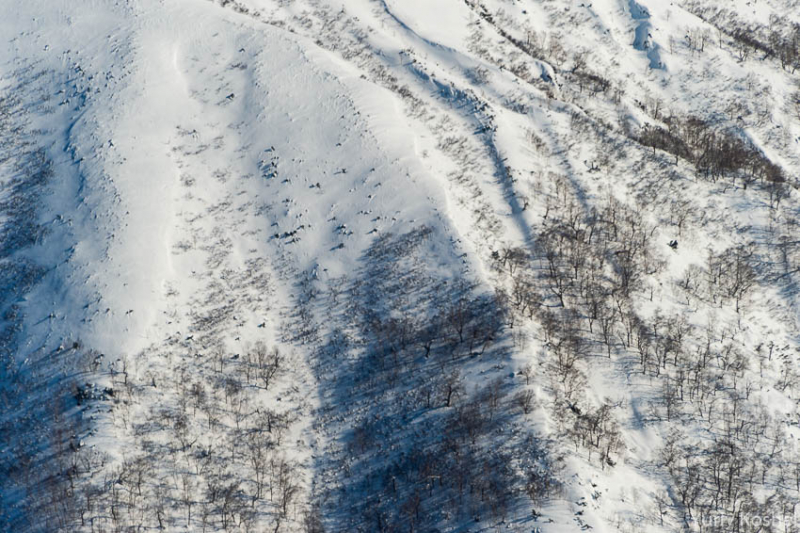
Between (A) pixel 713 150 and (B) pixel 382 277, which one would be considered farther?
(A) pixel 713 150

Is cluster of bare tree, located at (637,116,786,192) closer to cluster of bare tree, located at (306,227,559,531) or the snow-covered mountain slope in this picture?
the snow-covered mountain slope

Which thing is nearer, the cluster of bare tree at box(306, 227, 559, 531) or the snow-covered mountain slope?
the cluster of bare tree at box(306, 227, 559, 531)

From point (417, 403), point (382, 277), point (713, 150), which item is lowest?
point (417, 403)

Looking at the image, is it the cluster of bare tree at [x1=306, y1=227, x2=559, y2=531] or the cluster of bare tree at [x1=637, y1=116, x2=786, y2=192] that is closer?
the cluster of bare tree at [x1=306, y1=227, x2=559, y2=531]

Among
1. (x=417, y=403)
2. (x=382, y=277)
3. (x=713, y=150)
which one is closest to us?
(x=417, y=403)

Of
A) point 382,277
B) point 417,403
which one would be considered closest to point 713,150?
point 382,277

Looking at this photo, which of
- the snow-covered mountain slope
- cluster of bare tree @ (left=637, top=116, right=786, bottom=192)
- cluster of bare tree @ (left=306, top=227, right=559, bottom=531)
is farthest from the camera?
cluster of bare tree @ (left=637, top=116, right=786, bottom=192)

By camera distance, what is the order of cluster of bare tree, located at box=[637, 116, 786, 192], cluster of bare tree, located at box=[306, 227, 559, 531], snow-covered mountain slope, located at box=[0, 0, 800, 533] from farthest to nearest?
cluster of bare tree, located at box=[637, 116, 786, 192] → snow-covered mountain slope, located at box=[0, 0, 800, 533] → cluster of bare tree, located at box=[306, 227, 559, 531]

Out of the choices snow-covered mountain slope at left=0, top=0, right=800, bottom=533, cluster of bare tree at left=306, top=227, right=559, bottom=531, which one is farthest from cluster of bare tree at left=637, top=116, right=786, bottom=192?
cluster of bare tree at left=306, top=227, right=559, bottom=531

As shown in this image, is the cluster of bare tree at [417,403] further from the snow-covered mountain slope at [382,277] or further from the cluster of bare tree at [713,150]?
the cluster of bare tree at [713,150]

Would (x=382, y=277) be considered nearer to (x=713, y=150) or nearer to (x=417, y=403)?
(x=417, y=403)

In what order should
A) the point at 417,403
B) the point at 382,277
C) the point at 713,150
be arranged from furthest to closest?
the point at 713,150 → the point at 382,277 → the point at 417,403
